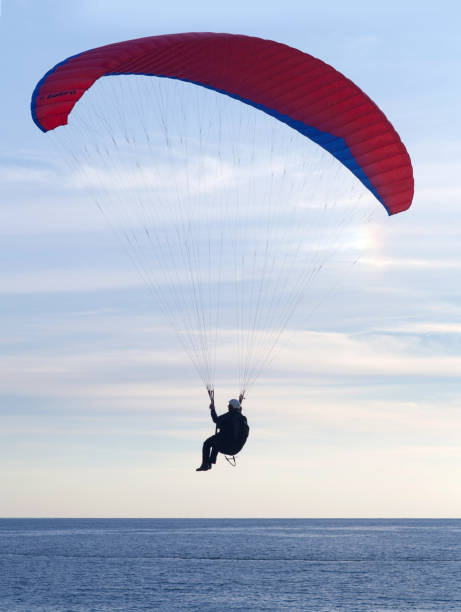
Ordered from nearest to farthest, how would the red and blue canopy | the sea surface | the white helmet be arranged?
the red and blue canopy → the white helmet → the sea surface

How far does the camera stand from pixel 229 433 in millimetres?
17203

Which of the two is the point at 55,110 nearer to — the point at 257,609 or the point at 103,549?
the point at 257,609

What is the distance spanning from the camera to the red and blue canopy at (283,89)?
668 inches

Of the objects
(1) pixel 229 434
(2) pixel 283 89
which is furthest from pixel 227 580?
(2) pixel 283 89

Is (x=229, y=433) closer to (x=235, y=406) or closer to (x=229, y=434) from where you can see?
(x=229, y=434)

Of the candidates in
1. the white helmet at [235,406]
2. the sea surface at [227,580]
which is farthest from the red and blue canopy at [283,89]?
the sea surface at [227,580]

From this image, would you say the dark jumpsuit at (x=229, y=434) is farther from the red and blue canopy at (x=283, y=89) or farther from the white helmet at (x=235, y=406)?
the red and blue canopy at (x=283, y=89)

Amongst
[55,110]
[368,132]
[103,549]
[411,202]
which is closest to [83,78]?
[55,110]

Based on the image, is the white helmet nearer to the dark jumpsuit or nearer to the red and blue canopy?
the dark jumpsuit

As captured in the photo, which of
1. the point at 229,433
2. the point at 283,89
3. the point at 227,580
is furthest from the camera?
the point at 227,580

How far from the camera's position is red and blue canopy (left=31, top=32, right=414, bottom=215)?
55.7 ft

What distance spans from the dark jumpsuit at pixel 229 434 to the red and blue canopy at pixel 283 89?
5822mm

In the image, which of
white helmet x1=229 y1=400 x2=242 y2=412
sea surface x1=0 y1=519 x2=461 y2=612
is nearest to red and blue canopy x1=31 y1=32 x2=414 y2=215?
white helmet x1=229 y1=400 x2=242 y2=412

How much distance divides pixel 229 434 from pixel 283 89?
7.00 m
